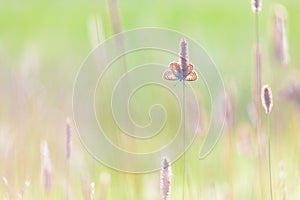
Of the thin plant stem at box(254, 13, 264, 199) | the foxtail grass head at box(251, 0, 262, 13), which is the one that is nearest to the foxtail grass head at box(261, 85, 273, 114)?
the thin plant stem at box(254, 13, 264, 199)

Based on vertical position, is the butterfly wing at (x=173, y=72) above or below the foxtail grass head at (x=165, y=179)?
above

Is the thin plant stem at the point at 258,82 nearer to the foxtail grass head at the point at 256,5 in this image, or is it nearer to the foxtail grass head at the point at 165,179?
the foxtail grass head at the point at 256,5

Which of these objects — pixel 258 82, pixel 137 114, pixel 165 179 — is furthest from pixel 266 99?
pixel 137 114

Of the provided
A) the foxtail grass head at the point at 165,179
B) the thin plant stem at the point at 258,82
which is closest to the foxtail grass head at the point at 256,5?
the thin plant stem at the point at 258,82

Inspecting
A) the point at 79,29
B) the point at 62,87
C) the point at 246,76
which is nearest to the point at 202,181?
the point at 62,87

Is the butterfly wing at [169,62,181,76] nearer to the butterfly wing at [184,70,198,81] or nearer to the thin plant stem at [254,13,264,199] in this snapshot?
the butterfly wing at [184,70,198,81]

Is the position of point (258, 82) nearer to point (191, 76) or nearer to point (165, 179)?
point (191, 76)
